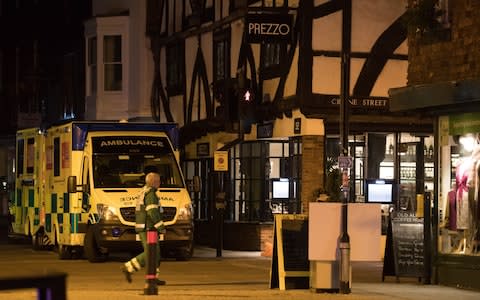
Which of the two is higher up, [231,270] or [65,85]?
[65,85]

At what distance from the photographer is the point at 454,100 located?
1712cm

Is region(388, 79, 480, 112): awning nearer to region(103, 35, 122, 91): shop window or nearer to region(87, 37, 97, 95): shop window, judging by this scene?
region(103, 35, 122, 91): shop window

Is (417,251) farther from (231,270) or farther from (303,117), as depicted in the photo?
(303,117)

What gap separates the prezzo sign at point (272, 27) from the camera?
26094 millimetres

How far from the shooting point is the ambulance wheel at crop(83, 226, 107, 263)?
77.8 feet

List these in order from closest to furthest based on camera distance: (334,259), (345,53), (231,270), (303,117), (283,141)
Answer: (334,259) < (345,53) < (231,270) < (303,117) < (283,141)

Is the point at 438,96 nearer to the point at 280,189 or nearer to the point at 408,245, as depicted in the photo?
the point at 408,245

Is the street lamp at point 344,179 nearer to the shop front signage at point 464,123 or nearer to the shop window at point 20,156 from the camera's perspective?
the shop front signage at point 464,123

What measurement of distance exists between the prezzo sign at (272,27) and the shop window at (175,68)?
7.55 meters

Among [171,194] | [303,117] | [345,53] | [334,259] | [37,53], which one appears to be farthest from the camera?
[37,53]

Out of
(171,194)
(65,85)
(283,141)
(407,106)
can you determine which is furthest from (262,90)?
(65,85)

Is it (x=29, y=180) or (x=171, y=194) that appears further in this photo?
(x=29, y=180)

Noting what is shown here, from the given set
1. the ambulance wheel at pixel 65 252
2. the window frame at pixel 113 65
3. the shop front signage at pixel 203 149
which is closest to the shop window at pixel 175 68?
the shop front signage at pixel 203 149

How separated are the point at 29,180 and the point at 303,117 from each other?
746cm
